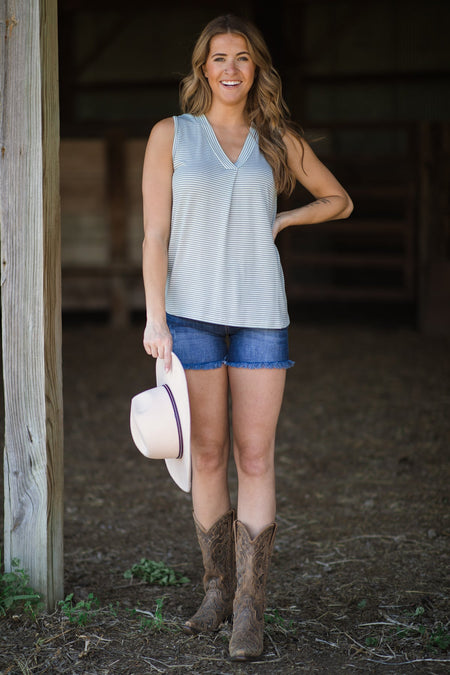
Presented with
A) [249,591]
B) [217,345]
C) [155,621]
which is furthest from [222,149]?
[155,621]

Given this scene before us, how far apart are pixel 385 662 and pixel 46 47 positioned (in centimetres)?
211

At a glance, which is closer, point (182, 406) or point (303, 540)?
point (182, 406)

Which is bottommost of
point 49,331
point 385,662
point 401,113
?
point 385,662

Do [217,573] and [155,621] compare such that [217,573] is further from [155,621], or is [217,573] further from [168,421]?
[168,421]

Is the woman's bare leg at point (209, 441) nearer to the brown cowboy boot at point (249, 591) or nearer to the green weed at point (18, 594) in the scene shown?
the brown cowboy boot at point (249, 591)

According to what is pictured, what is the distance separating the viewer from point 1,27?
2.49m

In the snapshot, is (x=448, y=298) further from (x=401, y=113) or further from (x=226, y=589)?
(x=226, y=589)

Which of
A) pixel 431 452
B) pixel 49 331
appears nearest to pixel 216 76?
pixel 49 331

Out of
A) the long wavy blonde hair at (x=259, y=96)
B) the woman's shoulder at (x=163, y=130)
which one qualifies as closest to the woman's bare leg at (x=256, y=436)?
the long wavy blonde hair at (x=259, y=96)

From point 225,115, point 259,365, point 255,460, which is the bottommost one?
point 255,460

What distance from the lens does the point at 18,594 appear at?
2.56m

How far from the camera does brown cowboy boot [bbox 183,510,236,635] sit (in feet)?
8.23

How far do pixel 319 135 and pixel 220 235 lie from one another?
7982 millimetres

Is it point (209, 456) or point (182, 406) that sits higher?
point (182, 406)
